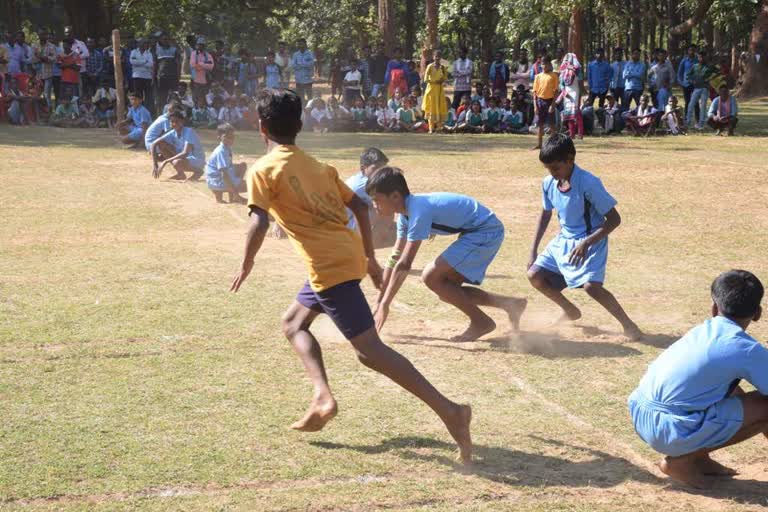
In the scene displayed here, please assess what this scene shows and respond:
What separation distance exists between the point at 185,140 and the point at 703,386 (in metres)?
12.6

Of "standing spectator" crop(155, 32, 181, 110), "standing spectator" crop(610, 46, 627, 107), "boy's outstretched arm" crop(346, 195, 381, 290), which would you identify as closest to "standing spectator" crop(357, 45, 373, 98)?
"standing spectator" crop(155, 32, 181, 110)

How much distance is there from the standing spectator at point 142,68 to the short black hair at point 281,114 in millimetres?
19186

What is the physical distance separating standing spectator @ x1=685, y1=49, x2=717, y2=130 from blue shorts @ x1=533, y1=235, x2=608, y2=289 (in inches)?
702

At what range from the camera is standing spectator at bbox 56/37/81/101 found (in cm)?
2341

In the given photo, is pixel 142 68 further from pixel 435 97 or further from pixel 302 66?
pixel 435 97

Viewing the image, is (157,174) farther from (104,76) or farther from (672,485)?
(672,485)

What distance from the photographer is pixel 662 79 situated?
2417 centimetres

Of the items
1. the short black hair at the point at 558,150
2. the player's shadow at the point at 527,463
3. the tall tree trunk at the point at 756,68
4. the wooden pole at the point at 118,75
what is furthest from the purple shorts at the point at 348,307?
the tall tree trunk at the point at 756,68

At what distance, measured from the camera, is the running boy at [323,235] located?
4734 millimetres

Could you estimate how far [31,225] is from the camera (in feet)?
39.0

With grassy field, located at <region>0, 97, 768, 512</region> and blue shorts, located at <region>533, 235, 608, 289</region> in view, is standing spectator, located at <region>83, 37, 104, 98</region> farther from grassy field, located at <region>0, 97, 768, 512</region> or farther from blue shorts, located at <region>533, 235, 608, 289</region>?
blue shorts, located at <region>533, 235, 608, 289</region>

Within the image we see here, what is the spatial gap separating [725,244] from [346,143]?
36.5 feet

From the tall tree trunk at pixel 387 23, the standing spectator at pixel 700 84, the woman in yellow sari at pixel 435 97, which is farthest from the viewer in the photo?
the tall tree trunk at pixel 387 23

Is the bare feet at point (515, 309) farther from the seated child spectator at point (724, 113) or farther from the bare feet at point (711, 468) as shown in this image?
the seated child spectator at point (724, 113)
